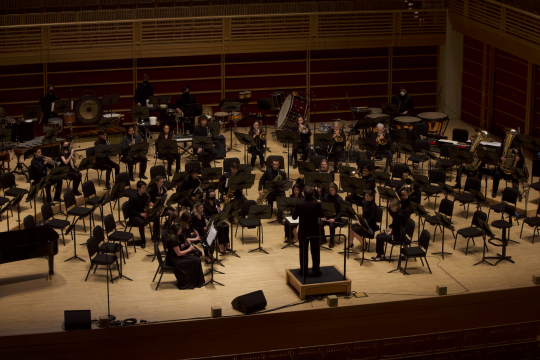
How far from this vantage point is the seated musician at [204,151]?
13.4 m

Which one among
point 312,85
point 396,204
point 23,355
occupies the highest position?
point 312,85

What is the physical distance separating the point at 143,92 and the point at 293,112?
3.50m

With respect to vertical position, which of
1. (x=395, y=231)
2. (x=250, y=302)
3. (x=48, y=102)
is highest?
(x=48, y=102)

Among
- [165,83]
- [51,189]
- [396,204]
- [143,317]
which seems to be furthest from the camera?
[165,83]

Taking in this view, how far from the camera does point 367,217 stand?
10.7 meters

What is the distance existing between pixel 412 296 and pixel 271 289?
188 centimetres

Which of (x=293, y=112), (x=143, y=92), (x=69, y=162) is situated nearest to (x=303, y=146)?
(x=293, y=112)

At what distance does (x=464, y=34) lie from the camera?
56.4 ft

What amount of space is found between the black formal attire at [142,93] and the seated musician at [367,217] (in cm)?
690

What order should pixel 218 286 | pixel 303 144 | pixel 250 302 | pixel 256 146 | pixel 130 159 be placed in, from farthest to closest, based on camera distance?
pixel 303 144, pixel 256 146, pixel 130 159, pixel 218 286, pixel 250 302

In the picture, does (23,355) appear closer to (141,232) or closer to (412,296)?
(141,232)

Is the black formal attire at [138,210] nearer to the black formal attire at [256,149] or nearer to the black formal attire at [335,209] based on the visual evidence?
the black formal attire at [335,209]

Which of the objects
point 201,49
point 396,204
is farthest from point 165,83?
point 396,204

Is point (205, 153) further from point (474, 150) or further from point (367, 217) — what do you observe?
point (474, 150)
